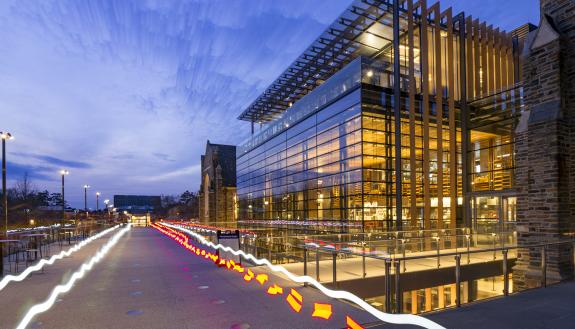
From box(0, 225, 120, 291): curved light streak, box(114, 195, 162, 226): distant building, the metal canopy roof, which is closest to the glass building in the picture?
the metal canopy roof

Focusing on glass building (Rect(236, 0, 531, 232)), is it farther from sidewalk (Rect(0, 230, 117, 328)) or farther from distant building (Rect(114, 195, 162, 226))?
distant building (Rect(114, 195, 162, 226))

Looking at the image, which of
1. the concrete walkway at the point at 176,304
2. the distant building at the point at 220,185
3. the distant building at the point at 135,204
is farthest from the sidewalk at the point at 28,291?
the distant building at the point at 135,204

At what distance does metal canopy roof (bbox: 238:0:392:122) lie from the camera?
26766 millimetres

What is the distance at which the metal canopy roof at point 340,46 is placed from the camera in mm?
26766

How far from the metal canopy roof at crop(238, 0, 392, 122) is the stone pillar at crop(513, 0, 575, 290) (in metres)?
16.6

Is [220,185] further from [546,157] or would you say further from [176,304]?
[176,304]

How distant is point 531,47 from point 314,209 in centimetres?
2295

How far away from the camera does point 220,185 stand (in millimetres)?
66938

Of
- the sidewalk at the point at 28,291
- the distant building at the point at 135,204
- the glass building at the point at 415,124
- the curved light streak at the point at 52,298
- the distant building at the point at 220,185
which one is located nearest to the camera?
the curved light streak at the point at 52,298

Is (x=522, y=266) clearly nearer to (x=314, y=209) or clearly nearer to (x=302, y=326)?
(x=302, y=326)

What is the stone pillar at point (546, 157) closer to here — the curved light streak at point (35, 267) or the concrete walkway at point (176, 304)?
the concrete walkway at point (176, 304)

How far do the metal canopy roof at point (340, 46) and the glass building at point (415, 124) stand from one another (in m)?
0.13

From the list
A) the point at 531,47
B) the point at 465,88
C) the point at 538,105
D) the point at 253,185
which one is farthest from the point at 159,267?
the point at 253,185

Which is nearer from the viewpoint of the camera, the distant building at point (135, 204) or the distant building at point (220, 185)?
the distant building at point (220, 185)
